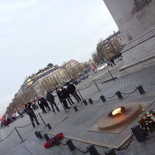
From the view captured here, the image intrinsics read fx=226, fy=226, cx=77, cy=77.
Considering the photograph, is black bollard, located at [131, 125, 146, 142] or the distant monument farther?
the distant monument

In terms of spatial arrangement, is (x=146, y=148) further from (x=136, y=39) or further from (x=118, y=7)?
(x=118, y=7)

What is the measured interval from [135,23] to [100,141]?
13.6 m

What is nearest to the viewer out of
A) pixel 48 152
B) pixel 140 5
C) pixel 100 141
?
pixel 100 141

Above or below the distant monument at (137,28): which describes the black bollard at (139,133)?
below

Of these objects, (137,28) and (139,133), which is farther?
(137,28)

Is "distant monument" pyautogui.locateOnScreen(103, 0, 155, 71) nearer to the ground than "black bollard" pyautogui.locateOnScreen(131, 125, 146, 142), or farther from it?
farther from it

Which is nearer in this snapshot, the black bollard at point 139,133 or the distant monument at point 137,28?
the black bollard at point 139,133

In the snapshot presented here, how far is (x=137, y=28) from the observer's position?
19.1m

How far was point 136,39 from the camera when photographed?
18.8 m

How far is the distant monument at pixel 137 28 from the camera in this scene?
684 inches

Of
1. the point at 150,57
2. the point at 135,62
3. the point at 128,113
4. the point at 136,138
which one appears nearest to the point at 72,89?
the point at 135,62

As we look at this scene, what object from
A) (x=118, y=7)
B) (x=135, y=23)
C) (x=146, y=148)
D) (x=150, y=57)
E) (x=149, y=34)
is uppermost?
(x=118, y=7)

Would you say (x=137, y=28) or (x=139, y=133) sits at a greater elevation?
(x=137, y=28)

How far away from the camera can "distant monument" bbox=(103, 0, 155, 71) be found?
17375 mm
